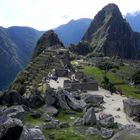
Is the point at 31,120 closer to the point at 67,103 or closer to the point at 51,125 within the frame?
the point at 51,125

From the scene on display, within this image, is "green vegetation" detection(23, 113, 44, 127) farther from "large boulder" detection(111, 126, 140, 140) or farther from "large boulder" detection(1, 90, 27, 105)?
"large boulder" detection(111, 126, 140, 140)

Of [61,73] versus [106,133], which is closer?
[106,133]

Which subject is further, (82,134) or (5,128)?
(82,134)

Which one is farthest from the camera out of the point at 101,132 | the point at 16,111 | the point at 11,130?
the point at 16,111

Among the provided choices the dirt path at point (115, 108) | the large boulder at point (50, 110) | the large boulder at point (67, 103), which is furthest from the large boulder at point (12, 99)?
the dirt path at point (115, 108)

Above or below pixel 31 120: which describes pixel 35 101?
above

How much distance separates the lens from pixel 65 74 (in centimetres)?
10081

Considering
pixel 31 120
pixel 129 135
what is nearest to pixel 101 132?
pixel 31 120

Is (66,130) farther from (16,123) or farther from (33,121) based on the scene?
(16,123)

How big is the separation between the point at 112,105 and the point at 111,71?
398 feet

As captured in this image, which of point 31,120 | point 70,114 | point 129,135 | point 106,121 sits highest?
point 129,135

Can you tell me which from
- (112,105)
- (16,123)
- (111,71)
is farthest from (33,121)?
(111,71)

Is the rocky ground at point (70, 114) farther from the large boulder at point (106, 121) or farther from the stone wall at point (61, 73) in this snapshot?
the stone wall at point (61, 73)

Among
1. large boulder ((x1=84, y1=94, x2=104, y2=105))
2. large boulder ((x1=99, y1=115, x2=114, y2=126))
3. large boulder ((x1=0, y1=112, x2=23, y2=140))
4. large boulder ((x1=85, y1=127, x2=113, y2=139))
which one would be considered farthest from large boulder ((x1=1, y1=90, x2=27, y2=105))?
large boulder ((x1=0, y1=112, x2=23, y2=140))
